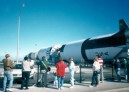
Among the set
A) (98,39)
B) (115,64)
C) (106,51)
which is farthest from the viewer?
(98,39)

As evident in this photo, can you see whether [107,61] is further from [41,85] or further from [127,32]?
[41,85]

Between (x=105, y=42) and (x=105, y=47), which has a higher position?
(x=105, y=42)

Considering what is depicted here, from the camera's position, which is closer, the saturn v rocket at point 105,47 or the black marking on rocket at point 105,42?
the saturn v rocket at point 105,47

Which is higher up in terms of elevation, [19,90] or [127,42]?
[127,42]

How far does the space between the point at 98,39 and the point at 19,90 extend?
23.8 m

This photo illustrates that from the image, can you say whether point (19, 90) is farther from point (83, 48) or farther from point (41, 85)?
point (83, 48)

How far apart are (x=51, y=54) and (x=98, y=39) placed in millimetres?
17983

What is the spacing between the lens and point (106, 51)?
31.2 m

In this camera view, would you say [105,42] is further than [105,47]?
Yes

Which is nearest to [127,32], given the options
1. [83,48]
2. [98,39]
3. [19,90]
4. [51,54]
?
[98,39]

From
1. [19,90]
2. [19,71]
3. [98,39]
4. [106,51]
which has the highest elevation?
[98,39]

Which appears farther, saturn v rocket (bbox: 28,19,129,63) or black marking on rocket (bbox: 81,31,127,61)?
black marking on rocket (bbox: 81,31,127,61)

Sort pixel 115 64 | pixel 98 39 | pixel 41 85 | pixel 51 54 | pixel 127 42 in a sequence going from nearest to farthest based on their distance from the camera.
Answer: pixel 41 85 < pixel 115 64 < pixel 127 42 < pixel 98 39 < pixel 51 54

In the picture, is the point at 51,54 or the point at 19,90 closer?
the point at 19,90
